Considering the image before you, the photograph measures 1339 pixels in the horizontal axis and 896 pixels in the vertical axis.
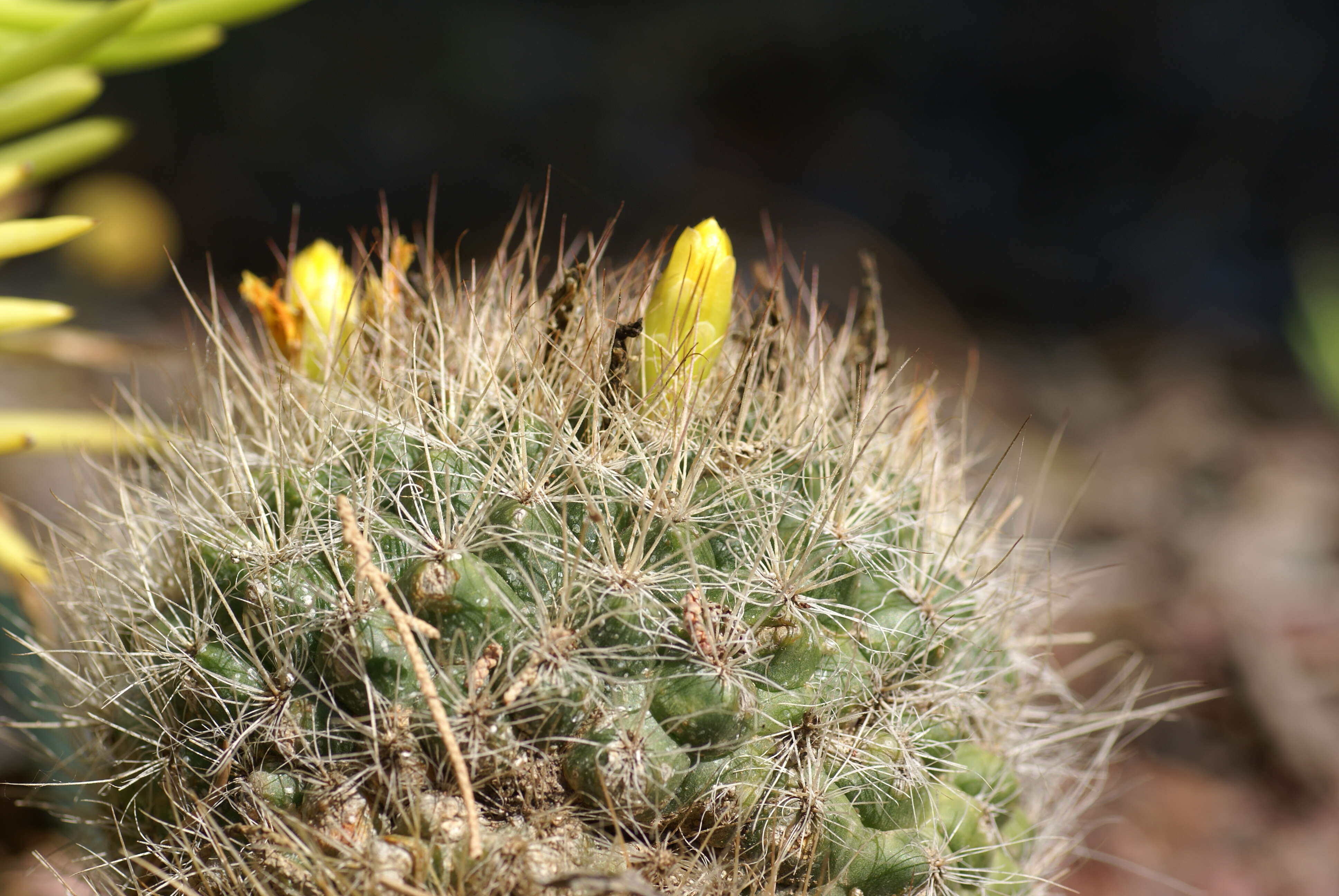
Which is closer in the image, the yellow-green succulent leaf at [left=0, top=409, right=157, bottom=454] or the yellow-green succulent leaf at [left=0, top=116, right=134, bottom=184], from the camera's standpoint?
the yellow-green succulent leaf at [left=0, top=409, right=157, bottom=454]

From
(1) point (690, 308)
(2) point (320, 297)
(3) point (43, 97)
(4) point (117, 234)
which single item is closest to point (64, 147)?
(3) point (43, 97)

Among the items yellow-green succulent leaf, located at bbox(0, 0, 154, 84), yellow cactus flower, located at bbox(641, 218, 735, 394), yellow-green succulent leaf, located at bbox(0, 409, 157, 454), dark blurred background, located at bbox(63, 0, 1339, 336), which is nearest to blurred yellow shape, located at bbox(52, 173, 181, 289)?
dark blurred background, located at bbox(63, 0, 1339, 336)

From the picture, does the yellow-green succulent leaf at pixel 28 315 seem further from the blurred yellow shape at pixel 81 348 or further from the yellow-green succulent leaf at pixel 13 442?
the blurred yellow shape at pixel 81 348

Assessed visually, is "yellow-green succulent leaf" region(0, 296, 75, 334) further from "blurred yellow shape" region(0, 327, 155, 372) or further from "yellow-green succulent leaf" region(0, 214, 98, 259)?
"blurred yellow shape" region(0, 327, 155, 372)

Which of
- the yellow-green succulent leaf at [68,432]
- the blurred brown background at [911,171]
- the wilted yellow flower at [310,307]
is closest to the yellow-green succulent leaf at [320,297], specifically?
the wilted yellow flower at [310,307]

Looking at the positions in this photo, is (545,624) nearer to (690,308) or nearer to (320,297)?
(690,308)

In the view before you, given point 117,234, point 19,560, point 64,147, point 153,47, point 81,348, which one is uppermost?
point 153,47

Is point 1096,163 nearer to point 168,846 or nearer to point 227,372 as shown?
point 227,372
